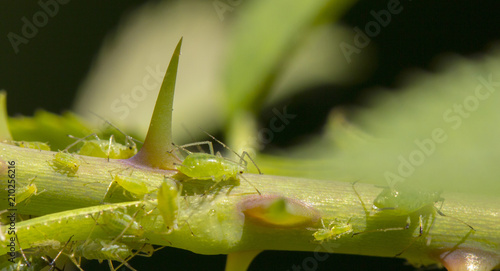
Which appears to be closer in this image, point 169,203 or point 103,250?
point 169,203

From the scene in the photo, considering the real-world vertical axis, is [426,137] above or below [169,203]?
above

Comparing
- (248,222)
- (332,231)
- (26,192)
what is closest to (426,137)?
(332,231)

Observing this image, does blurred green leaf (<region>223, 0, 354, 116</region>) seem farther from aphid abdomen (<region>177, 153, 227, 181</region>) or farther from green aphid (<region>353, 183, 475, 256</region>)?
green aphid (<region>353, 183, 475, 256</region>)

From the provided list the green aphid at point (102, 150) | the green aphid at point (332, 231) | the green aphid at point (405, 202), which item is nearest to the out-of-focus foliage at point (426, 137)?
the green aphid at point (405, 202)

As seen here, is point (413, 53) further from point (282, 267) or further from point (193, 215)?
point (193, 215)

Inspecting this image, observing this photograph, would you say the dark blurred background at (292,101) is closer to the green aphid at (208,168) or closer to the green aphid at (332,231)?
the green aphid at (208,168)

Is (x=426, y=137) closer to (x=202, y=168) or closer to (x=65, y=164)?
(x=202, y=168)
